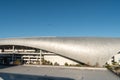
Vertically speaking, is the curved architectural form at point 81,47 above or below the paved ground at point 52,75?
above

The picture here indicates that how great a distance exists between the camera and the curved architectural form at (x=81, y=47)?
111 feet

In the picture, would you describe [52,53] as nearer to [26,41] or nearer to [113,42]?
[26,41]

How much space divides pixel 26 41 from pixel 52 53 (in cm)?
535

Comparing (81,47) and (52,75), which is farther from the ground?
(81,47)

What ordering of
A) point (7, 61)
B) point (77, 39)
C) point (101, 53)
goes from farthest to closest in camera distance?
point (7, 61), point (77, 39), point (101, 53)

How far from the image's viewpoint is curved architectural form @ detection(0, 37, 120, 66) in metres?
33.8

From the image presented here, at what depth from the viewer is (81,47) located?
3462 cm

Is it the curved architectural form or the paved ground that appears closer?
the paved ground

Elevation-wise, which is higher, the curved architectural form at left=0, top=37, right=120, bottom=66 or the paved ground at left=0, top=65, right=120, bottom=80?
the curved architectural form at left=0, top=37, right=120, bottom=66

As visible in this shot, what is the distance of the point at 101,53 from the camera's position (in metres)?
33.9

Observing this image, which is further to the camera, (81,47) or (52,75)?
(81,47)

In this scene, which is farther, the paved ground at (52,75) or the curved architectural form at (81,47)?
the curved architectural form at (81,47)

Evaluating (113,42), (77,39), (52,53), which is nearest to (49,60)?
(52,53)

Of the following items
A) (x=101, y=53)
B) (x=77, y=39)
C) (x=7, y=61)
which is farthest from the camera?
(x=7, y=61)
